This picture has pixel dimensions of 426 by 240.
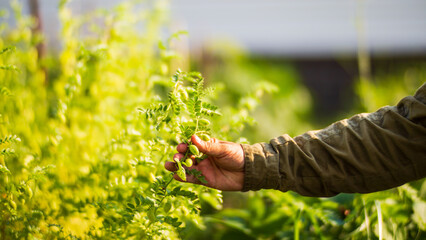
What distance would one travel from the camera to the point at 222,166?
96 cm

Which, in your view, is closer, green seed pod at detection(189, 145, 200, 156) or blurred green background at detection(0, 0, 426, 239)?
green seed pod at detection(189, 145, 200, 156)

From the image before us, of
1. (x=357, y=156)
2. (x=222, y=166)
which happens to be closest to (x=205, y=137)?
(x=222, y=166)

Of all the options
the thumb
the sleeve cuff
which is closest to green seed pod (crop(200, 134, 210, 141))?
the thumb

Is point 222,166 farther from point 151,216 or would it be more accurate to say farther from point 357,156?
point 357,156

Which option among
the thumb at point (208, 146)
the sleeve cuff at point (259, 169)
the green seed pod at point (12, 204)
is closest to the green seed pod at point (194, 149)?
the thumb at point (208, 146)

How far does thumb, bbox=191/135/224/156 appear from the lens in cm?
84

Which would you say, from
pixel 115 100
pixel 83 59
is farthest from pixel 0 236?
pixel 115 100

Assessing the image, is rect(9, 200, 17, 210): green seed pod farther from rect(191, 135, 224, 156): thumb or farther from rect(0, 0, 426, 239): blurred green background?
rect(191, 135, 224, 156): thumb

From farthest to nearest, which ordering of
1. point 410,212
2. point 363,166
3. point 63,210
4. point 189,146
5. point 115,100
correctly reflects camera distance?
1. point 115,100
2. point 410,212
3. point 63,210
4. point 363,166
5. point 189,146

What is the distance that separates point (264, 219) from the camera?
1566 millimetres

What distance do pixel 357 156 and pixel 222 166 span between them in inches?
14.7

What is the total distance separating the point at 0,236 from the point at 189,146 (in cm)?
62

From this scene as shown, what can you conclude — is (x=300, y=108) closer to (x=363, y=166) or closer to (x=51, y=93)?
(x=51, y=93)

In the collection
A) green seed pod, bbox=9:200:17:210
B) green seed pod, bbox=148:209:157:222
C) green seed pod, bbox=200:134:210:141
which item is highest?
green seed pod, bbox=200:134:210:141
